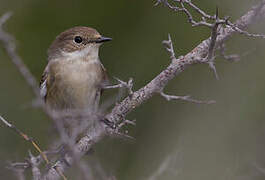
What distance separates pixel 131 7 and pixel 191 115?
1.93 m

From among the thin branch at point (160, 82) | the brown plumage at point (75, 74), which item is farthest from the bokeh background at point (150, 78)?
the thin branch at point (160, 82)

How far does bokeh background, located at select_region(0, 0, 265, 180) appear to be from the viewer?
5.90 meters

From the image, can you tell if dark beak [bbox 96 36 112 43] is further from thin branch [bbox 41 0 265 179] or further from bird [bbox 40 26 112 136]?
thin branch [bbox 41 0 265 179]

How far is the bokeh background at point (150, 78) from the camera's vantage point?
19.4 ft

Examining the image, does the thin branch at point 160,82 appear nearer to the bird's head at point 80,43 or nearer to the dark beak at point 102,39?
the dark beak at point 102,39

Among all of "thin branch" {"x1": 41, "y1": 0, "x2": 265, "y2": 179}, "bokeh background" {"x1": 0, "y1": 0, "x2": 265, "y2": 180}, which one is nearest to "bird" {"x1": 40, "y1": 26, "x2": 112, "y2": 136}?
"bokeh background" {"x1": 0, "y1": 0, "x2": 265, "y2": 180}

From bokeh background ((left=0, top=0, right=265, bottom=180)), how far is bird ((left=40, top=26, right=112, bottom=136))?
0.54 m

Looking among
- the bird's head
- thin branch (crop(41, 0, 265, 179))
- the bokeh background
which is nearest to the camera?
thin branch (crop(41, 0, 265, 179))

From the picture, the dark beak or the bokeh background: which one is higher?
the dark beak

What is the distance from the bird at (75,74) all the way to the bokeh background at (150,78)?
0.54 meters

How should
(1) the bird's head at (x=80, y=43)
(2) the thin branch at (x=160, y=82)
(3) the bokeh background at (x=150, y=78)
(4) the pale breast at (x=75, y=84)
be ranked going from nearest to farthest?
Result: (2) the thin branch at (x=160, y=82), (4) the pale breast at (x=75, y=84), (1) the bird's head at (x=80, y=43), (3) the bokeh background at (x=150, y=78)

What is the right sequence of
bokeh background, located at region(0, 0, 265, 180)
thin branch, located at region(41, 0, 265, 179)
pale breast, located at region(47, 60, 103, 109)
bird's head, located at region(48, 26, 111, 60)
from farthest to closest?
1. bokeh background, located at region(0, 0, 265, 180)
2. bird's head, located at region(48, 26, 111, 60)
3. pale breast, located at region(47, 60, 103, 109)
4. thin branch, located at region(41, 0, 265, 179)

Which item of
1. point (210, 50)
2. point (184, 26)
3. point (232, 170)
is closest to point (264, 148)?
point (232, 170)

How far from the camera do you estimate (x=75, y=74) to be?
561 centimetres
